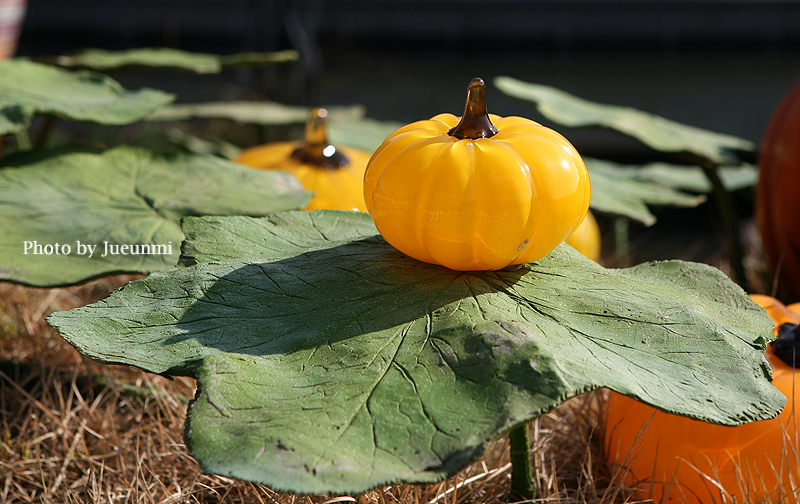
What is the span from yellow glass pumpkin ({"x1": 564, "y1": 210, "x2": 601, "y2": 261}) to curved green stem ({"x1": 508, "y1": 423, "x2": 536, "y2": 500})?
0.82 meters

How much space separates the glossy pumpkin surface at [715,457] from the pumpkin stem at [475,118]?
0.40 metres

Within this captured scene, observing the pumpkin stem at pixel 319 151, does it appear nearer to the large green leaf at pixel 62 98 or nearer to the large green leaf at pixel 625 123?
the large green leaf at pixel 62 98

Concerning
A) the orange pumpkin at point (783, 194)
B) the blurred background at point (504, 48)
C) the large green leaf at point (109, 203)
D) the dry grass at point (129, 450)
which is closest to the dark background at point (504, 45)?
the blurred background at point (504, 48)

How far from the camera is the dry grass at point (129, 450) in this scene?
1.01 meters

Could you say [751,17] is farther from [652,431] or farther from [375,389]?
[375,389]

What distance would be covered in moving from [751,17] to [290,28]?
2.06m

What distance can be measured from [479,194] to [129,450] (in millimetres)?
703

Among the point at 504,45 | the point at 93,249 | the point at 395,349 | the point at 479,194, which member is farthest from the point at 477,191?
the point at 504,45

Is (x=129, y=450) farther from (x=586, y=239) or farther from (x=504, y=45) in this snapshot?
Result: (x=504, y=45)

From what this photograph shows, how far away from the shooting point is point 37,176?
4.43 feet

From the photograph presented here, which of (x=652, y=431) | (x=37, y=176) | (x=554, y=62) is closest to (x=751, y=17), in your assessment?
(x=554, y=62)

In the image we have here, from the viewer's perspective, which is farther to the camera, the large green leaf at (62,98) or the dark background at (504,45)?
the dark background at (504,45)

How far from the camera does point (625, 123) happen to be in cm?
166

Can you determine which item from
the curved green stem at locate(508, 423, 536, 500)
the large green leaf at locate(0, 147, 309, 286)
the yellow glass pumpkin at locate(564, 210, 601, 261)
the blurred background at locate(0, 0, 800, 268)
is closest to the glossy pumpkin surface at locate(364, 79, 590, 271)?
the curved green stem at locate(508, 423, 536, 500)
